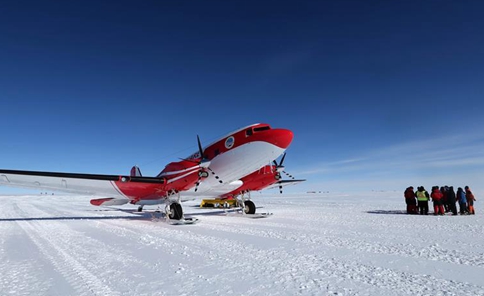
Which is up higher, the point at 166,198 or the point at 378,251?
the point at 166,198

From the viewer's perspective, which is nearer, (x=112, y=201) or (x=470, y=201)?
(x=470, y=201)

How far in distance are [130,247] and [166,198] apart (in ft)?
30.8

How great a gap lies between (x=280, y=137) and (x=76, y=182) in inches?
467

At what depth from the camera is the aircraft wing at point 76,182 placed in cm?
1435

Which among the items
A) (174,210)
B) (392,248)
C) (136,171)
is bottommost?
(392,248)

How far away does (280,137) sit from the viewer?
14.1 metres

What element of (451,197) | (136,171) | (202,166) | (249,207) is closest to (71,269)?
(202,166)

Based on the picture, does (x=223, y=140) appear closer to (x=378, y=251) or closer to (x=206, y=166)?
(x=206, y=166)

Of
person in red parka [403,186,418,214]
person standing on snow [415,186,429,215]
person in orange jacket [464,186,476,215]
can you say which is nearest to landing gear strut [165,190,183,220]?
person in red parka [403,186,418,214]

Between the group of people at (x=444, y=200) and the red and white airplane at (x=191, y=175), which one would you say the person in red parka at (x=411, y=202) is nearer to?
the group of people at (x=444, y=200)

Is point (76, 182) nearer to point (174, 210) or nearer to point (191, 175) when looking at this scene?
point (174, 210)

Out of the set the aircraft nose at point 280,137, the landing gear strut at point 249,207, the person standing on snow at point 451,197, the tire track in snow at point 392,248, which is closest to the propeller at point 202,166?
the aircraft nose at point 280,137

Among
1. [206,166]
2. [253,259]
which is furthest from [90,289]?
[206,166]

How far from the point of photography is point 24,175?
1414 cm
